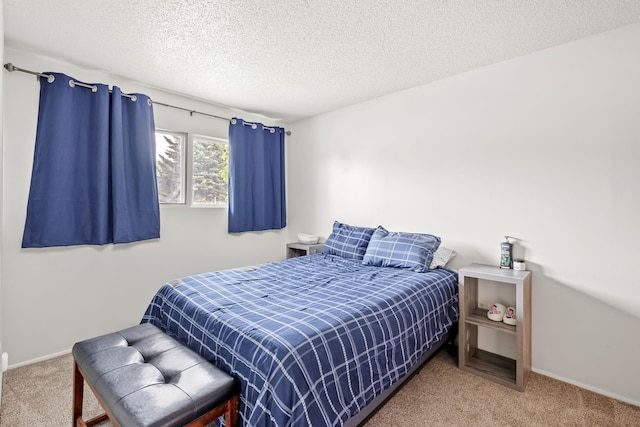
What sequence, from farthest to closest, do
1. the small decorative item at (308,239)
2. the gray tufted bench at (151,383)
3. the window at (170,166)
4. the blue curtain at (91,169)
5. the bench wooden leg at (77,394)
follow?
the small decorative item at (308,239) < the window at (170,166) < the blue curtain at (91,169) < the bench wooden leg at (77,394) < the gray tufted bench at (151,383)

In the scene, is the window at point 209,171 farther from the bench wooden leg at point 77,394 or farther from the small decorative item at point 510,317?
the small decorative item at point 510,317

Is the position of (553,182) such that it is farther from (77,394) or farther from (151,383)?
(77,394)

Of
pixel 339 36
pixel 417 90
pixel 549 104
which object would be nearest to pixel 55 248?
pixel 339 36

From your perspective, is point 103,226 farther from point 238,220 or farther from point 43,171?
point 238,220

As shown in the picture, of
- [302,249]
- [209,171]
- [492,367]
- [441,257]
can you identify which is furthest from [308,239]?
[492,367]

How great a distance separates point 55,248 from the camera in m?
2.46

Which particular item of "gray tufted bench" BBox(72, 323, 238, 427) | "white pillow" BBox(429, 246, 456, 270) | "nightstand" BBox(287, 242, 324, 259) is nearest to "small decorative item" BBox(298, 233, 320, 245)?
"nightstand" BBox(287, 242, 324, 259)

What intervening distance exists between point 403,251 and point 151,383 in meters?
1.99

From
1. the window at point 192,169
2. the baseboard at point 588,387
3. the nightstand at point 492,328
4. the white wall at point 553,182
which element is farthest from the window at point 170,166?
the baseboard at point 588,387

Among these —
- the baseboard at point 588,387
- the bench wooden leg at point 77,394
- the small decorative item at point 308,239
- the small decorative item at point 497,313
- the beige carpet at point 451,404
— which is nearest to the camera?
the bench wooden leg at point 77,394

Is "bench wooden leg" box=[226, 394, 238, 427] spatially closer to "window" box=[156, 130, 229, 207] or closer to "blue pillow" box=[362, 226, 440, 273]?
"blue pillow" box=[362, 226, 440, 273]

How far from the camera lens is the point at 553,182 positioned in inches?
87.7

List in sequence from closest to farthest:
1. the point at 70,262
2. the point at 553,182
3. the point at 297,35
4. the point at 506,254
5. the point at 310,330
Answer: the point at 310,330, the point at 297,35, the point at 553,182, the point at 506,254, the point at 70,262

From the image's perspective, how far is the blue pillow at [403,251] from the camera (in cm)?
252
